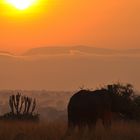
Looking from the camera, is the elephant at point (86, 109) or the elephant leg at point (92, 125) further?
the elephant at point (86, 109)

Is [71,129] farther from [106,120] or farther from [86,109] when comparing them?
[106,120]

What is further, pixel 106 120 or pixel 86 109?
pixel 106 120

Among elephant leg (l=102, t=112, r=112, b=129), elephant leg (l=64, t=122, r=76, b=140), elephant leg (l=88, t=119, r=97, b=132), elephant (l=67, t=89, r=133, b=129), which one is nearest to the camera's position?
elephant leg (l=64, t=122, r=76, b=140)

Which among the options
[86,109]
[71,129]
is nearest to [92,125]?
[86,109]

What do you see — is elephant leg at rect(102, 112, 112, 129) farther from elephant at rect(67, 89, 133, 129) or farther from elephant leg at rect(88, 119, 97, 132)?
elephant leg at rect(88, 119, 97, 132)

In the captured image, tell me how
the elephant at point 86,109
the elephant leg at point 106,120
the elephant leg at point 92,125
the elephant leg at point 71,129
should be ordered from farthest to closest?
the elephant leg at point 106,120 < the elephant at point 86,109 < the elephant leg at point 92,125 < the elephant leg at point 71,129

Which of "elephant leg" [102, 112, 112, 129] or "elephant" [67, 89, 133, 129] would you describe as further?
"elephant leg" [102, 112, 112, 129]

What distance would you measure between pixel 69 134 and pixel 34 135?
108 cm

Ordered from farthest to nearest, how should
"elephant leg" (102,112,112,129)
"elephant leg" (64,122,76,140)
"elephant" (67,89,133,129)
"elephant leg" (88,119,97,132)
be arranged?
"elephant leg" (102,112,112,129)
"elephant" (67,89,133,129)
"elephant leg" (88,119,97,132)
"elephant leg" (64,122,76,140)

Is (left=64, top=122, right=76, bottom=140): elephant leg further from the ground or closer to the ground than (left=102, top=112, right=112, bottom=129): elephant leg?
closer to the ground

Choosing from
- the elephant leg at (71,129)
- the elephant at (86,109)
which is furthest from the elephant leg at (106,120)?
the elephant leg at (71,129)

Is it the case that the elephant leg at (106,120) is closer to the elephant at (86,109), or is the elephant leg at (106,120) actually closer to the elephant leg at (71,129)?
the elephant at (86,109)

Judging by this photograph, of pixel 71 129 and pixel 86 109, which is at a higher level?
pixel 86 109

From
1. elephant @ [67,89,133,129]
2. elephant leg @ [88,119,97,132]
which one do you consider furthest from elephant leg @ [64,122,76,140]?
elephant leg @ [88,119,97,132]
